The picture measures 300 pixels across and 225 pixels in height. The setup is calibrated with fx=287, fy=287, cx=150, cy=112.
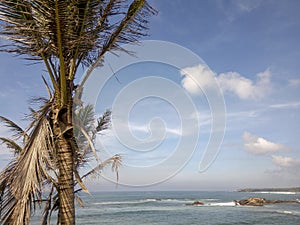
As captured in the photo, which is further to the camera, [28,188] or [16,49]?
[16,49]

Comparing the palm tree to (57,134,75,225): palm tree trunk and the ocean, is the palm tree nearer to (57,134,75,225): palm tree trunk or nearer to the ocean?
(57,134,75,225): palm tree trunk

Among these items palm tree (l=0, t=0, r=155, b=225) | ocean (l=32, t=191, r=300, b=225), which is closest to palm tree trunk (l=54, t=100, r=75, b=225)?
palm tree (l=0, t=0, r=155, b=225)

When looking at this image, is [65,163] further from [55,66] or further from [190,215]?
[190,215]

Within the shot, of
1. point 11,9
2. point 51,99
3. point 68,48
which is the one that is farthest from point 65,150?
point 11,9

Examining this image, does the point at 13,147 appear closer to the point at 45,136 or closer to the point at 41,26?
the point at 45,136

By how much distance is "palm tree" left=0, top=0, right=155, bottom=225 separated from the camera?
374cm

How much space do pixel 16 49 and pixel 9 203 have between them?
2.26 metres

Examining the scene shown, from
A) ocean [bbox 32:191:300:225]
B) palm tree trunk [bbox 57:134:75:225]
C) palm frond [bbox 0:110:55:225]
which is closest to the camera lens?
palm frond [bbox 0:110:55:225]

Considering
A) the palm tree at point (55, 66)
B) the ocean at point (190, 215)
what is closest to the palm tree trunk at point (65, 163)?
the palm tree at point (55, 66)

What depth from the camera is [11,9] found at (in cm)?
389

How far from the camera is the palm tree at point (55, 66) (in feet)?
12.3

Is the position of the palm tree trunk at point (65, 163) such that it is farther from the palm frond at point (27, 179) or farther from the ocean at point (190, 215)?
the ocean at point (190, 215)

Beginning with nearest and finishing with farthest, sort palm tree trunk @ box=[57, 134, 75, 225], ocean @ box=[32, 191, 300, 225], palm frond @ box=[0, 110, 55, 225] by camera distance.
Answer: palm frond @ box=[0, 110, 55, 225]
palm tree trunk @ box=[57, 134, 75, 225]
ocean @ box=[32, 191, 300, 225]

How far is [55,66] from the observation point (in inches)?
182
